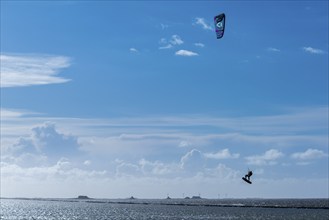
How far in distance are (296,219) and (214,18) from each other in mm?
92576

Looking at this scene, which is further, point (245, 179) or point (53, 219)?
point (53, 219)

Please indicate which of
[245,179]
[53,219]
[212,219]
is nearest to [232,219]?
[212,219]

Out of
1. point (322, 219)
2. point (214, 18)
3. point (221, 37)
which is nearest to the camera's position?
point (221, 37)

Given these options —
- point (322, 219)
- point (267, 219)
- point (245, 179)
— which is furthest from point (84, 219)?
point (245, 179)

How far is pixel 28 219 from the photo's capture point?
13338 cm

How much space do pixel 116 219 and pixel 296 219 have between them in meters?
42.5

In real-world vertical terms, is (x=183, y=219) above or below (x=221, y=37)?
below

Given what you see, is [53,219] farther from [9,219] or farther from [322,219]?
[322,219]

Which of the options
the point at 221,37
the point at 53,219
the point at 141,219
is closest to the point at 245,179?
the point at 221,37

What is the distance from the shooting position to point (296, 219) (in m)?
128

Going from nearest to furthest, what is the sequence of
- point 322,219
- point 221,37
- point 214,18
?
point 221,37 < point 214,18 < point 322,219

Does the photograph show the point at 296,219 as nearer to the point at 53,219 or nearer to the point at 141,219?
the point at 141,219

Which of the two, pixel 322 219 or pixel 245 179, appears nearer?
pixel 245 179

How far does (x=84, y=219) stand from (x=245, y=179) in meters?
93.8
